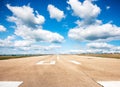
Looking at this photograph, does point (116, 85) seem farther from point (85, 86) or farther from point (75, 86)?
point (75, 86)

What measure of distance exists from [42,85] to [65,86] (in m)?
1.07

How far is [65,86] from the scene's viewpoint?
6.07 m

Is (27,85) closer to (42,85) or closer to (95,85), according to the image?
(42,85)

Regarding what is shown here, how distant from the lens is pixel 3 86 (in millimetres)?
6078

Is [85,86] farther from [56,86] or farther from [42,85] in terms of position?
[42,85]

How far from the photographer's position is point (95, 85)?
6.20 metres

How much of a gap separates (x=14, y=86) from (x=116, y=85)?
4.66 metres

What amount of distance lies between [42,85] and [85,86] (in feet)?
6.42

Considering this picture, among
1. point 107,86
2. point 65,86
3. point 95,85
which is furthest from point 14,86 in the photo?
point 107,86

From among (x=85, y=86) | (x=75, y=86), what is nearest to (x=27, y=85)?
(x=75, y=86)

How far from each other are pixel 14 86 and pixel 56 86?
6.16 ft

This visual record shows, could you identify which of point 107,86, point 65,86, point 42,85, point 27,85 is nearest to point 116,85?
point 107,86

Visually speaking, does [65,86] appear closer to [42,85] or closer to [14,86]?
[42,85]

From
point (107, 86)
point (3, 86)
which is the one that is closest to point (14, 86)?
point (3, 86)
